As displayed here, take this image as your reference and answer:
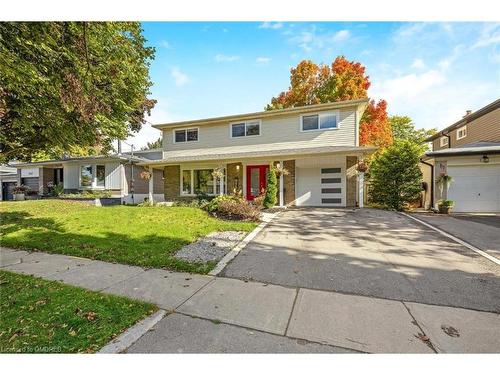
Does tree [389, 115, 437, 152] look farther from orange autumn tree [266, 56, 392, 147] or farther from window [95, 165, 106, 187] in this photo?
window [95, 165, 106, 187]

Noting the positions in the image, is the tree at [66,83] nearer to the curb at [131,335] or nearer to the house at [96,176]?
the curb at [131,335]

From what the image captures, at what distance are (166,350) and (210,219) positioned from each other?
7.23 metres

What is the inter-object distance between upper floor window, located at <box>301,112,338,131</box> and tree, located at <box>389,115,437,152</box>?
25.8 m

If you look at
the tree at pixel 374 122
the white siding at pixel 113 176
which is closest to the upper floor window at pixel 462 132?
the tree at pixel 374 122

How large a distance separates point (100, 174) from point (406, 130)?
3946 cm

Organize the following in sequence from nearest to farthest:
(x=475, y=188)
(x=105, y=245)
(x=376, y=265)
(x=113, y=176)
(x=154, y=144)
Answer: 1. (x=376, y=265)
2. (x=105, y=245)
3. (x=475, y=188)
4. (x=113, y=176)
5. (x=154, y=144)

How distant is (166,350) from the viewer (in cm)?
238

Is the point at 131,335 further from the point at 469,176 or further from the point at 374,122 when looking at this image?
the point at 374,122

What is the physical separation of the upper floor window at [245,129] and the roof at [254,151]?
0.81 m

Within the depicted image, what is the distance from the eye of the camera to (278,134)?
14.4 metres

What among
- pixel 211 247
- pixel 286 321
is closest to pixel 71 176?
pixel 211 247

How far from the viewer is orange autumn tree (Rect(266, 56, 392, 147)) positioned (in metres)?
21.0

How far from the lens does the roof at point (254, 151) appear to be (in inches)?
488
